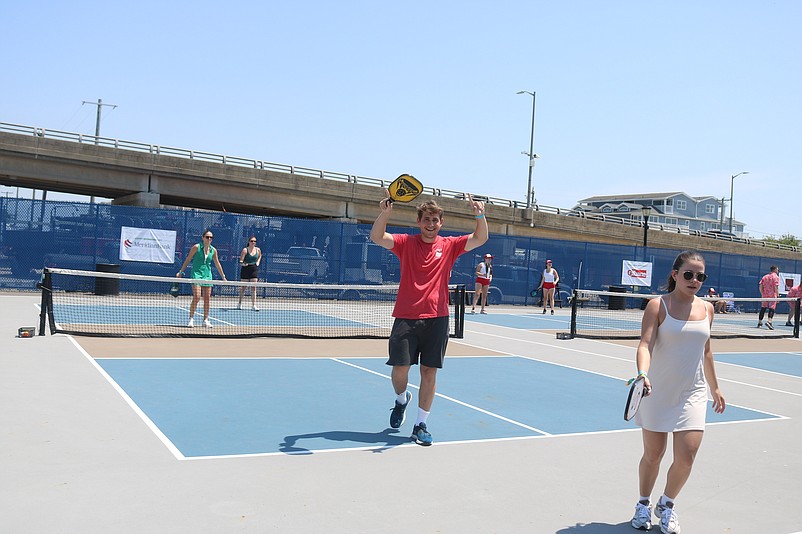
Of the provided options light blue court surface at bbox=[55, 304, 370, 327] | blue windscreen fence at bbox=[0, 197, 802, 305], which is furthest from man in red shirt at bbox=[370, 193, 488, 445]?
blue windscreen fence at bbox=[0, 197, 802, 305]

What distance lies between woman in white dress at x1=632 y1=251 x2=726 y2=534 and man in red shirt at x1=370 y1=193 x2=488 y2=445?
6.82 feet

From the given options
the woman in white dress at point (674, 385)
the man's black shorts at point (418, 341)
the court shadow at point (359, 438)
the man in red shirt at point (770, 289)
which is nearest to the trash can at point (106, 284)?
the court shadow at point (359, 438)

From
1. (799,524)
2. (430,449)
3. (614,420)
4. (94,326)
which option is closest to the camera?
(799,524)

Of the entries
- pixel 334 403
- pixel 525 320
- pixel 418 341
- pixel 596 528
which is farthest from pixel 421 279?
pixel 525 320

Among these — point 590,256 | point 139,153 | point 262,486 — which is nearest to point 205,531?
point 262,486

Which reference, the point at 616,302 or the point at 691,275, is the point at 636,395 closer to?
the point at 691,275

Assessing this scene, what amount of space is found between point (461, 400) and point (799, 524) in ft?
13.6

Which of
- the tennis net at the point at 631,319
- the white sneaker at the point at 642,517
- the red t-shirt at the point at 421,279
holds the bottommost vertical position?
the white sneaker at the point at 642,517

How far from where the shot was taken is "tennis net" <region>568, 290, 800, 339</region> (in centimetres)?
1757

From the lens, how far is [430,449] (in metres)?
6.45

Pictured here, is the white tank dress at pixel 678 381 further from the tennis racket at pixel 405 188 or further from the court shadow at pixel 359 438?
the tennis racket at pixel 405 188

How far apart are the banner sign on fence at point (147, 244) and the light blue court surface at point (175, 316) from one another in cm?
430

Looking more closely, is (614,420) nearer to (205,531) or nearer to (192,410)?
(192,410)

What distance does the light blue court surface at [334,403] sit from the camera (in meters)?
6.66
